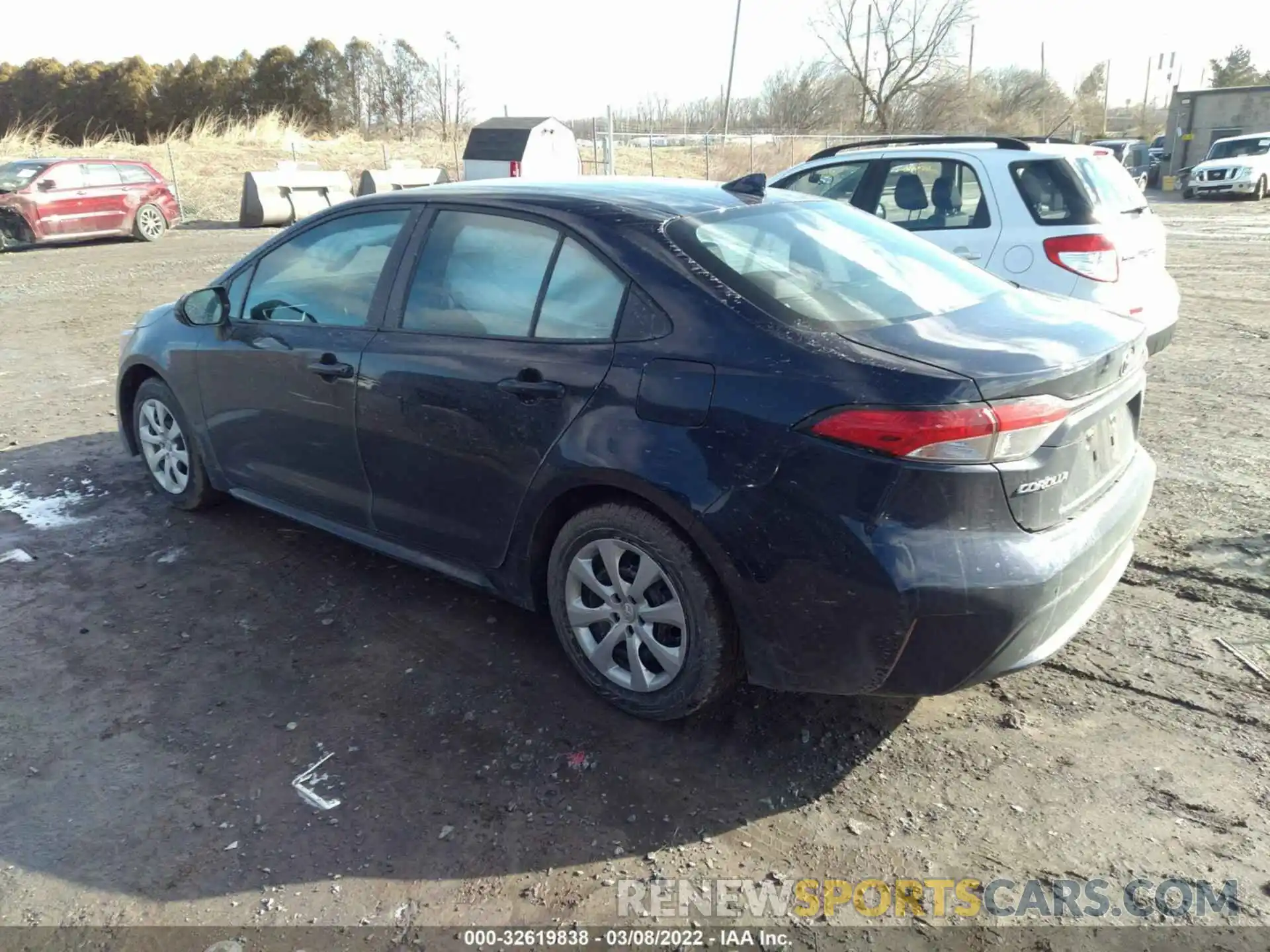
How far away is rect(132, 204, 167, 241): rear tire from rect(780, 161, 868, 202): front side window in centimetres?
1620

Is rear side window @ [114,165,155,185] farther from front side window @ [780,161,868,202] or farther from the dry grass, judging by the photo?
front side window @ [780,161,868,202]

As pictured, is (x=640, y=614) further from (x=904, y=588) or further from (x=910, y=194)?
(x=910, y=194)

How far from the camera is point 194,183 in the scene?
27.2 meters

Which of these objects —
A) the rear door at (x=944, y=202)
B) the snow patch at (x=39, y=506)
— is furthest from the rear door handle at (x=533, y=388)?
the rear door at (x=944, y=202)

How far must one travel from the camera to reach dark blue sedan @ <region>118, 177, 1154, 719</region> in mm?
2590

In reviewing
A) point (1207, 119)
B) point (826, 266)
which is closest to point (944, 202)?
point (826, 266)

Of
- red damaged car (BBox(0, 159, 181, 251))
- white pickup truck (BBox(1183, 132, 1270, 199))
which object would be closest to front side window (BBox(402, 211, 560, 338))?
red damaged car (BBox(0, 159, 181, 251))

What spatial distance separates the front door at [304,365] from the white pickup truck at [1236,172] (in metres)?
30.9

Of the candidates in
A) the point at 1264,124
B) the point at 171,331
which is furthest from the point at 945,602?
the point at 1264,124

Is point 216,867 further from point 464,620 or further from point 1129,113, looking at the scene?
point 1129,113

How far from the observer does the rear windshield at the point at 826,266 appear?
2.98m

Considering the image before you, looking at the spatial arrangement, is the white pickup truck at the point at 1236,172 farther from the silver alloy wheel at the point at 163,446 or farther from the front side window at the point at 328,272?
the silver alloy wheel at the point at 163,446

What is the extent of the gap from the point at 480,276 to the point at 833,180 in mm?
5130

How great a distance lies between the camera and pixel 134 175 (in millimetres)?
19188
